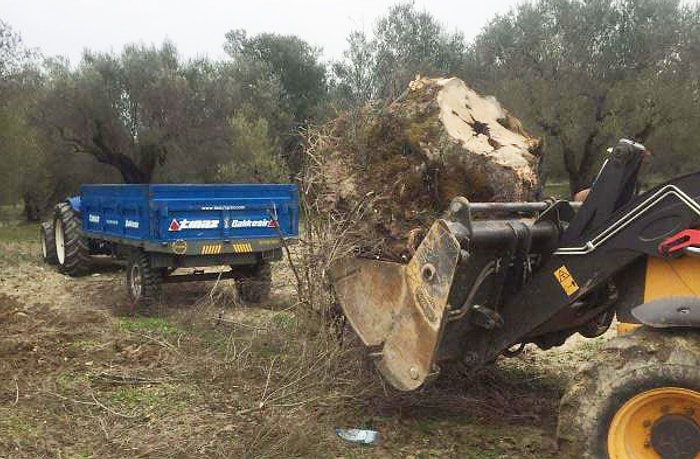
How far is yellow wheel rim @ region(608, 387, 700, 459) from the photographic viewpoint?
3225mm

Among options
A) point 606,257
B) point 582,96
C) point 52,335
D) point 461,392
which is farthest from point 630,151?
point 582,96

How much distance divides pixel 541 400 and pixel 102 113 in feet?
77.9

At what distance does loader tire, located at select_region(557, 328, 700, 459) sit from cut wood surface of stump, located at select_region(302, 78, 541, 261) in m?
1.60

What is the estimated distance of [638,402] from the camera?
3295mm

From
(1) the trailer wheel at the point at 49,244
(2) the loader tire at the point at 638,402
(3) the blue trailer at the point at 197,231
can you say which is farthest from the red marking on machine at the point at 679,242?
(1) the trailer wheel at the point at 49,244

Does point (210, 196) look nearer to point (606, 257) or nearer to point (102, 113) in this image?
point (606, 257)

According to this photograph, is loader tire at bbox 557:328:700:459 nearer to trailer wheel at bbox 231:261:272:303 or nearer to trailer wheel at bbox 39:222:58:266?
trailer wheel at bbox 231:261:272:303

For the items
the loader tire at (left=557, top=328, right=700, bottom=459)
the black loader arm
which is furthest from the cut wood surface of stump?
the loader tire at (left=557, top=328, right=700, bottom=459)

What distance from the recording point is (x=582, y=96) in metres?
24.5

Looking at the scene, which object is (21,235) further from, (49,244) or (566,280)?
(566,280)

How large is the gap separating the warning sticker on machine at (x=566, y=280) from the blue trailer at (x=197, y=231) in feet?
14.6

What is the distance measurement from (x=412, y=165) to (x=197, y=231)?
4335 mm

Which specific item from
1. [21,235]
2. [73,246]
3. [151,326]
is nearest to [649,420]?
[151,326]

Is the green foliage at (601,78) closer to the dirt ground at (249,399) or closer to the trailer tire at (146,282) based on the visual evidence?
the trailer tire at (146,282)
